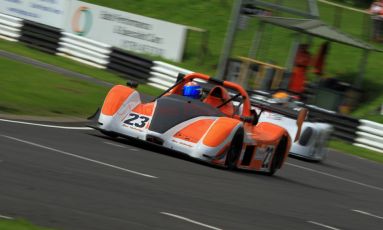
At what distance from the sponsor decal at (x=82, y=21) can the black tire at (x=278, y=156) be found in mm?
17625

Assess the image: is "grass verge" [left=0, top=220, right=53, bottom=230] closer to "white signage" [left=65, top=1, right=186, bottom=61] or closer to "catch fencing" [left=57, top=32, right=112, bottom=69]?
"catch fencing" [left=57, top=32, right=112, bottom=69]

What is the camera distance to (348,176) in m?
16.2

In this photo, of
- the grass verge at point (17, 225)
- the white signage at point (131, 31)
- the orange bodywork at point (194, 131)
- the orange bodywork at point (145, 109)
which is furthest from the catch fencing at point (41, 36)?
the grass verge at point (17, 225)

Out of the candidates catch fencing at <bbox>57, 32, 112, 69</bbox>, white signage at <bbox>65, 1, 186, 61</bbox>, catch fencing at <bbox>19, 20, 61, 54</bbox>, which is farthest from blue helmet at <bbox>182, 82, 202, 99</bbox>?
catch fencing at <bbox>19, 20, 61, 54</bbox>

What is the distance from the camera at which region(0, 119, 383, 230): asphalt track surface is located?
7586 mm

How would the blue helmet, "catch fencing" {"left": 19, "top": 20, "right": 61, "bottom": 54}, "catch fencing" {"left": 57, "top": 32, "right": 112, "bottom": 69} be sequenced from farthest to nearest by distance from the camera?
1. "catch fencing" {"left": 19, "top": 20, "right": 61, "bottom": 54}
2. "catch fencing" {"left": 57, "top": 32, "right": 112, "bottom": 69}
3. the blue helmet

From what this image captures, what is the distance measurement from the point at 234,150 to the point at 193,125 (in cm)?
68

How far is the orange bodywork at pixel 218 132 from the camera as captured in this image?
40.6ft

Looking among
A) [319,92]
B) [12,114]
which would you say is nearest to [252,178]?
[12,114]

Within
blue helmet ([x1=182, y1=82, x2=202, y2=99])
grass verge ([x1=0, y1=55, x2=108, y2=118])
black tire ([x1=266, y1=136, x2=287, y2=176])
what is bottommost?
grass verge ([x1=0, y1=55, x2=108, y2=118])

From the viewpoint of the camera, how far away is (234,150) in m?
12.9

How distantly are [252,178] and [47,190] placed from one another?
5213 mm

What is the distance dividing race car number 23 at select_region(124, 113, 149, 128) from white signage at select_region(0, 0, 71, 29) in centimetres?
1909

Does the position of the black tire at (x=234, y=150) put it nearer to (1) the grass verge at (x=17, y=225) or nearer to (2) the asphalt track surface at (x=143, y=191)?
(2) the asphalt track surface at (x=143, y=191)
